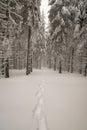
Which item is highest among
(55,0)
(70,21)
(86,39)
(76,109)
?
(55,0)

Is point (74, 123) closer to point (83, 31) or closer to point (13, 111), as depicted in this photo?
point (13, 111)

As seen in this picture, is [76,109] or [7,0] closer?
[76,109]

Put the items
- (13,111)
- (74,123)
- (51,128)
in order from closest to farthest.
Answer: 1. (51,128)
2. (74,123)
3. (13,111)

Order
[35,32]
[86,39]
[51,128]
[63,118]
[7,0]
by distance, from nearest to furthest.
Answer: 1. [51,128]
2. [63,118]
3. [7,0]
4. [86,39]
5. [35,32]

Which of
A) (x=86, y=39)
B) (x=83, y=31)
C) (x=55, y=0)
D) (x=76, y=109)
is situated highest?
(x=55, y=0)

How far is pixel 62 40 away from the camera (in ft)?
67.1

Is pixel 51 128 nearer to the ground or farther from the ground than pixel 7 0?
nearer to the ground

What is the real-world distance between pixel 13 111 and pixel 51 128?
1.91 m

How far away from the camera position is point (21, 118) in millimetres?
4324

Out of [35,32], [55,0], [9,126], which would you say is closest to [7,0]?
[35,32]

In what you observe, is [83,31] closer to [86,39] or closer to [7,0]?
[86,39]

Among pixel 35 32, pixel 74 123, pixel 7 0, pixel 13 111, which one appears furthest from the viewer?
pixel 35 32

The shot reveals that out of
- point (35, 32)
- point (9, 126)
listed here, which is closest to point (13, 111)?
point (9, 126)

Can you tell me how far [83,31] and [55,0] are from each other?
25.9 ft
